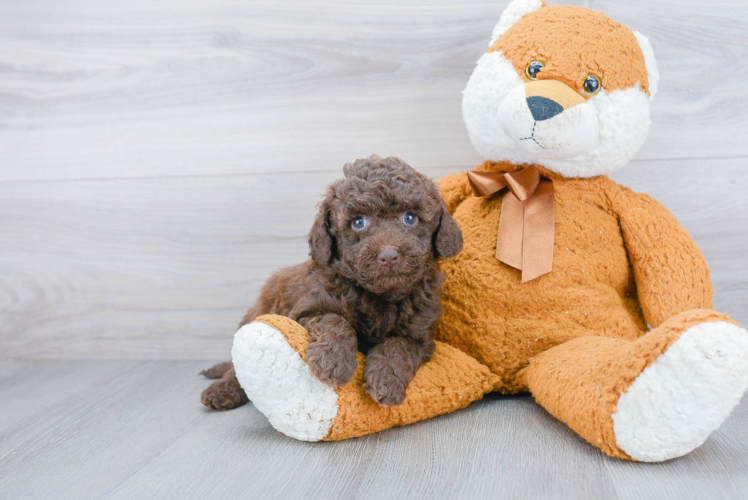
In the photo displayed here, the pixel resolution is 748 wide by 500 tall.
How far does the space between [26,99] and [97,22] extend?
33cm

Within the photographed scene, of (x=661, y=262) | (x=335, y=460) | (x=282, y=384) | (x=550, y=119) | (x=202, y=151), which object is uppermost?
(x=550, y=119)

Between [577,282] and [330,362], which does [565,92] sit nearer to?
[577,282]

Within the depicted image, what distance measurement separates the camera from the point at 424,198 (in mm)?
1063

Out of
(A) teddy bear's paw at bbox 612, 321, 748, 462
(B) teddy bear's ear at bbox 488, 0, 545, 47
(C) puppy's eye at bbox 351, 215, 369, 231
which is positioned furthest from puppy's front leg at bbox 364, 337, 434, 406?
(B) teddy bear's ear at bbox 488, 0, 545, 47

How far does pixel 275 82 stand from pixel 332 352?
0.97 meters

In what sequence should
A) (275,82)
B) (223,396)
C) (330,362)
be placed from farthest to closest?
(275,82) → (223,396) → (330,362)

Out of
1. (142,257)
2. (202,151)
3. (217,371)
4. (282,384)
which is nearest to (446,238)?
(282,384)

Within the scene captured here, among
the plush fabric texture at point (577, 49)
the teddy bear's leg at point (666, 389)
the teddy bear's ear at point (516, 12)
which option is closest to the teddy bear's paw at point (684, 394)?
the teddy bear's leg at point (666, 389)

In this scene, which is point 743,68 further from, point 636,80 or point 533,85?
point 533,85

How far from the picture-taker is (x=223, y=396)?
1.31 meters

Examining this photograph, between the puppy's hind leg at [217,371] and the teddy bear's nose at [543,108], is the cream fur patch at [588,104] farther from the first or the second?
the puppy's hind leg at [217,371]

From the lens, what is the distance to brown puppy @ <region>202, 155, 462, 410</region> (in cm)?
102

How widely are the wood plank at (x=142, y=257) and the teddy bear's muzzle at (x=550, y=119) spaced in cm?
49

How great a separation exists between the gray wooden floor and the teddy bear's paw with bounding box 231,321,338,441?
0.81ft
